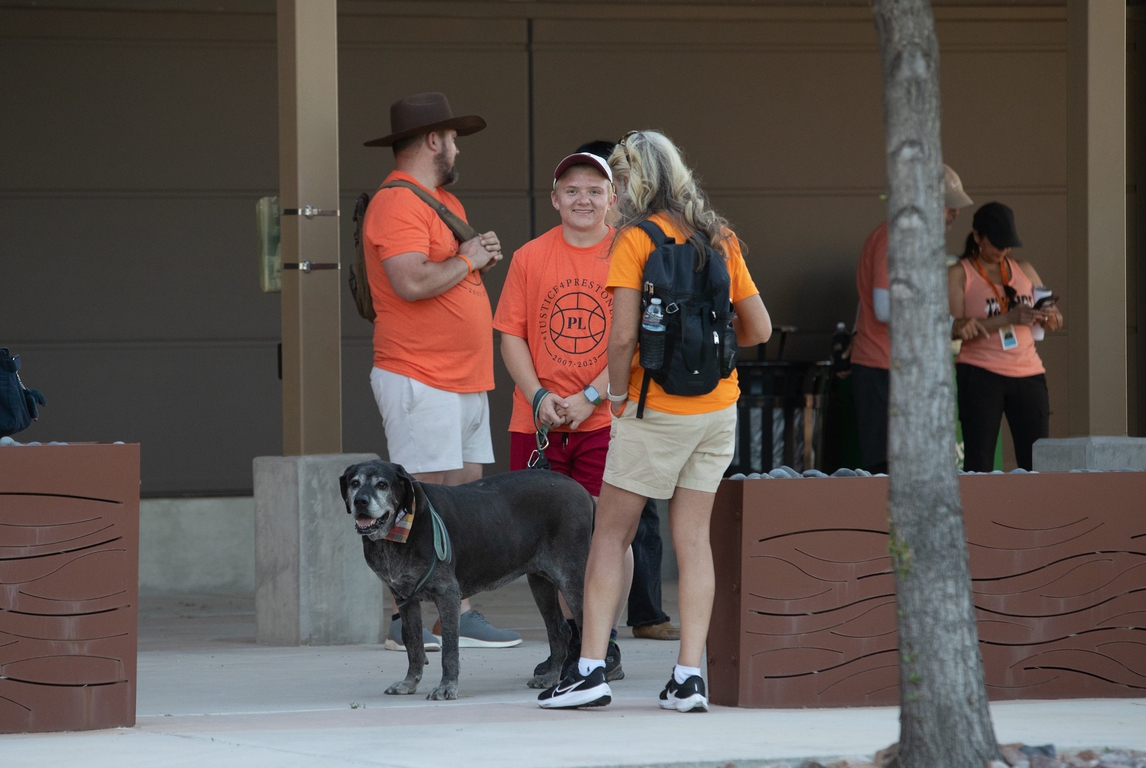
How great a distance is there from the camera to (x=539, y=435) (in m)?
5.71

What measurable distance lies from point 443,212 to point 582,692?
2458 mm

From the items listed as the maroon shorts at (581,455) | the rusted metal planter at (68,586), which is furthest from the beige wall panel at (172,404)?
the rusted metal planter at (68,586)

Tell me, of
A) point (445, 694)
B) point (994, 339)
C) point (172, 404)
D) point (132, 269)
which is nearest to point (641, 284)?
point (445, 694)

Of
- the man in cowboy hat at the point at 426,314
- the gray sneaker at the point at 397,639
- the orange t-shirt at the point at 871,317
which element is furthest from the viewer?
the orange t-shirt at the point at 871,317

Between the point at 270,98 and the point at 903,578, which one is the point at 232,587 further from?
the point at 903,578

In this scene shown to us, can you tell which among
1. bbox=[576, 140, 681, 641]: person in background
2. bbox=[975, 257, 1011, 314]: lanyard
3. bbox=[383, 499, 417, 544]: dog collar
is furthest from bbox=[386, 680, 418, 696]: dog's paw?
bbox=[975, 257, 1011, 314]: lanyard

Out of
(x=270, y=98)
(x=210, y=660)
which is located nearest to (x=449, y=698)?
(x=210, y=660)

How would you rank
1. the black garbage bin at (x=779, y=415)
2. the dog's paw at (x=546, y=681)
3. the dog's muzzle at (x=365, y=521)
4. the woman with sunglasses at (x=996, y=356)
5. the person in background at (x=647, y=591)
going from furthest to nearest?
the black garbage bin at (x=779, y=415), the woman with sunglasses at (x=996, y=356), the person in background at (x=647, y=591), the dog's paw at (x=546, y=681), the dog's muzzle at (x=365, y=521)

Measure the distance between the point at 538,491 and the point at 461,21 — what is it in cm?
467

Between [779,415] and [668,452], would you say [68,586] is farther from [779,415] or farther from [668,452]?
[779,415]

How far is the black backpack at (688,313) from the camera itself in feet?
14.8

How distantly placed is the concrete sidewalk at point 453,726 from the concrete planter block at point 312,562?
0.46 meters

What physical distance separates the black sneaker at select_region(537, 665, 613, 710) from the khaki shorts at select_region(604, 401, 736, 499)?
0.62 m

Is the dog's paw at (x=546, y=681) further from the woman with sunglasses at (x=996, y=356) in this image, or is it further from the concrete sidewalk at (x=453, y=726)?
the woman with sunglasses at (x=996, y=356)
